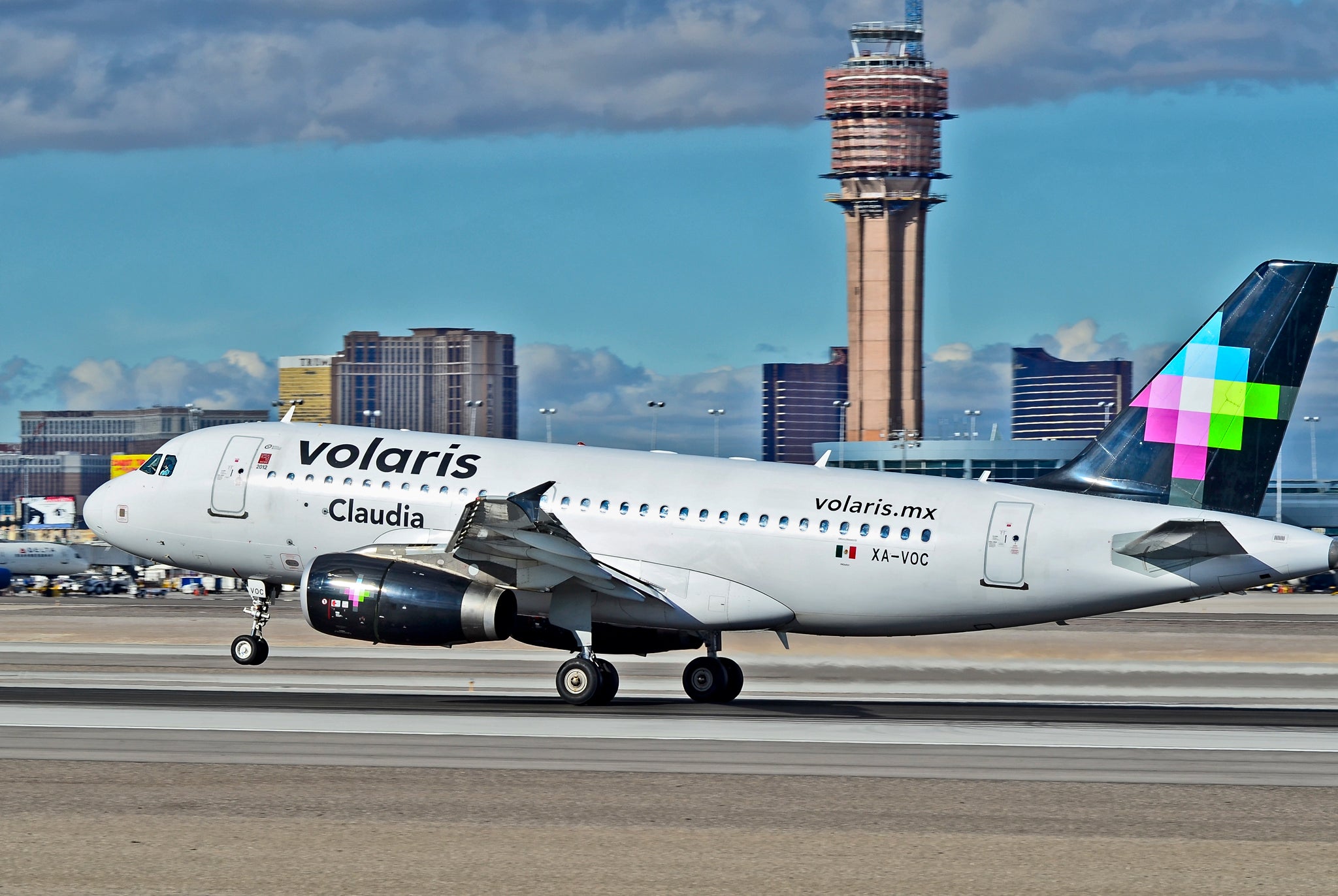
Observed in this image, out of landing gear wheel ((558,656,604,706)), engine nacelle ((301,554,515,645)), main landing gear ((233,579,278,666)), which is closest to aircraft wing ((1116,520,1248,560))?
landing gear wheel ((558,656,604,706))

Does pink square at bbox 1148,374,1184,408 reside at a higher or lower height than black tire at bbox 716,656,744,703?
higher

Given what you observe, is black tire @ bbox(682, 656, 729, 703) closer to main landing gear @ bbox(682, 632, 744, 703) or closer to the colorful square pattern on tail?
main landing gear @ bbox(682, 632, 744, 703)

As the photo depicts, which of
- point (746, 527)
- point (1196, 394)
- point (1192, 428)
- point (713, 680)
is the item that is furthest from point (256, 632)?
point (1196, 394)

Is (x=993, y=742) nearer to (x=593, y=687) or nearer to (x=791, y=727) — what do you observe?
(x=791, y=727)

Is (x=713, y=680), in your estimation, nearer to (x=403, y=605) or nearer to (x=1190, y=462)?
(x=403, y=605)

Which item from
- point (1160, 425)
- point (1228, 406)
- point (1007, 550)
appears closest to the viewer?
point (1007, 550)

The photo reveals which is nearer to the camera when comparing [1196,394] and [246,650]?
[1196,394]

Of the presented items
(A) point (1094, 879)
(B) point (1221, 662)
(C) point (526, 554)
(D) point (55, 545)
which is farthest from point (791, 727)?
(D) point (55, 545)

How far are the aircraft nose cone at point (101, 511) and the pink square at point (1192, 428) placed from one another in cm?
2258

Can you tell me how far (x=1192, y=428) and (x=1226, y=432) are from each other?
600 mm

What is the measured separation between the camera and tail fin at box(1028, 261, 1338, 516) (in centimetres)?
2997

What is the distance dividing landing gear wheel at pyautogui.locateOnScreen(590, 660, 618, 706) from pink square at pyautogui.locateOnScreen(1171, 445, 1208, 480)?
11203 millimetres

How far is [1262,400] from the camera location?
3011cm

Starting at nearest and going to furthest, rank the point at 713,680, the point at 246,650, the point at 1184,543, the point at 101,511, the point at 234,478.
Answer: the point at 1184,543 < the point at 713,680 < the point at 246,650 < the point at 234,478 < the point at 101,511
